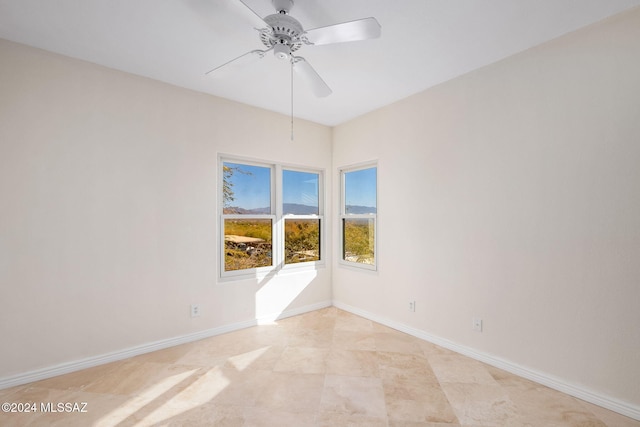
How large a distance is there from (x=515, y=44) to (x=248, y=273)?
11.0 feet

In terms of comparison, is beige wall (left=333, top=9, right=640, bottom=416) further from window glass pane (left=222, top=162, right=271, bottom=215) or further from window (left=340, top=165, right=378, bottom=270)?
window glass pane (left=222, top=162, right=271, bottom=215)

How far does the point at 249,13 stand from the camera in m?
1.50

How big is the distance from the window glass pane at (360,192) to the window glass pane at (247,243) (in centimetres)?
118

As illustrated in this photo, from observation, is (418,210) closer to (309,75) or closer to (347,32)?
(309,75)

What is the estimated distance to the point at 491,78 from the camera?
98.4 inches

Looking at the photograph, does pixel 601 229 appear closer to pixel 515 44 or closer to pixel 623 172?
pixel 623 172

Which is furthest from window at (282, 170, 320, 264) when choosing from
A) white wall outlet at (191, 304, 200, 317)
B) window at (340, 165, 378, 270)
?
white wall outlet at (191, 304, 200, 317)

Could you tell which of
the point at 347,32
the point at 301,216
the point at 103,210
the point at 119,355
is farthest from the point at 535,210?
the point at 119,355

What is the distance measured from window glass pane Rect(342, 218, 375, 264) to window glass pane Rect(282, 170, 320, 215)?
1.74ft

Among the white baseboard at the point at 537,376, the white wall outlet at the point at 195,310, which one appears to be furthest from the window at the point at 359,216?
the white wall outlet at the point at 195,310

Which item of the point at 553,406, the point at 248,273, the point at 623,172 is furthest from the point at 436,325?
the point at 248,273

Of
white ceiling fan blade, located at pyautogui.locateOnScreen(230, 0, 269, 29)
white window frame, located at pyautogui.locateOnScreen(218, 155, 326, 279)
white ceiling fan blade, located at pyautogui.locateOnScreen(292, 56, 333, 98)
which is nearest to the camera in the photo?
white ceiling fan blade, located at pyautogui.locateOnScreen(230, 0, 269, 29)

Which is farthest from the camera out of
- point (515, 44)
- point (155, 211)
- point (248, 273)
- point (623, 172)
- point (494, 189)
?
point (248, 273)

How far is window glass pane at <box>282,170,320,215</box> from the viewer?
3.84m
